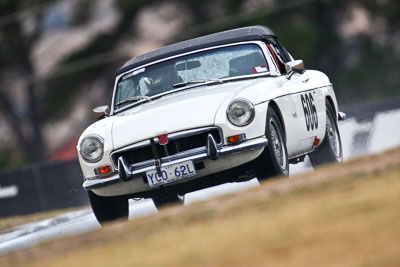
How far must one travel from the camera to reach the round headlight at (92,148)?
9219mm

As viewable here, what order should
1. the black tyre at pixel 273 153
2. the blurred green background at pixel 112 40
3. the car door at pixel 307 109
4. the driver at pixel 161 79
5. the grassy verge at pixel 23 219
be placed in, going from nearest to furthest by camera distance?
the black tyre at pixel 273 153 < the car door at pixel 307 109 < the driver at pixel 161 79 < the grassy verge at pixel 23 219 < the blurred green background at pixel 112 40

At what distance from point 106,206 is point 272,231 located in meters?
3.75

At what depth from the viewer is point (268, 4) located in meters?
39.3

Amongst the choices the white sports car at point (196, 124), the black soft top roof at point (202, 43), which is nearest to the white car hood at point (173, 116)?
the white sports car at point (196, 124)

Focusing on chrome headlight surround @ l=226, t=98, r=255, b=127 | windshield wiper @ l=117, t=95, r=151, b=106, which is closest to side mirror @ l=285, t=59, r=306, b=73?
windshield wiper @ l=117, t=95, r=151, b=106

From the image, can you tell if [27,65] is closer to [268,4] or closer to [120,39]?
[120,39]

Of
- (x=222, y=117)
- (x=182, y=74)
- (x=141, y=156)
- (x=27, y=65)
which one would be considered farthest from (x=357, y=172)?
(x=27, y=65)

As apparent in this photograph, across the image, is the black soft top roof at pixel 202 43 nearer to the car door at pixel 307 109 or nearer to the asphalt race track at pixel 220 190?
the car door at pixel 307 109

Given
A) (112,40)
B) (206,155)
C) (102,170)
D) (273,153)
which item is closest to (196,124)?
(206,155)

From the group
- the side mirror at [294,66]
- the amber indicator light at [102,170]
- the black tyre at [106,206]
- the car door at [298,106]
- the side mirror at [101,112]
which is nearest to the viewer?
the amber indicator light at [102,170]

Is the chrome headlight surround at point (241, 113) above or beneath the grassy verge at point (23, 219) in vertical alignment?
above

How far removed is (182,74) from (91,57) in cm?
3088

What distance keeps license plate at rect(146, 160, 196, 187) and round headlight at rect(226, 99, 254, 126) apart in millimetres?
532

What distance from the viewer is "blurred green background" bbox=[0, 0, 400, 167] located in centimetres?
3900
